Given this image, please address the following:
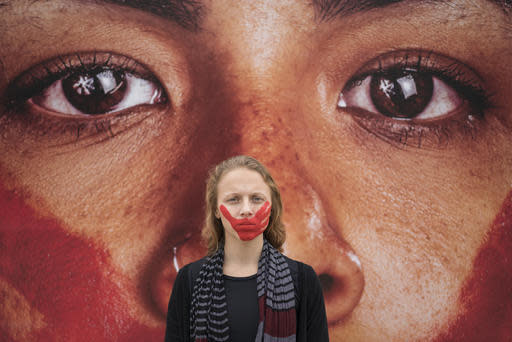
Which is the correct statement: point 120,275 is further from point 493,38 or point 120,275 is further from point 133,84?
point 493,38

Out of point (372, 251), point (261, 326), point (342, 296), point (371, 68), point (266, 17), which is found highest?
Answer: point (266, 17)

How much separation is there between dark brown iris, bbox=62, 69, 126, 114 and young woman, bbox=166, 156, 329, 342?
0.69m

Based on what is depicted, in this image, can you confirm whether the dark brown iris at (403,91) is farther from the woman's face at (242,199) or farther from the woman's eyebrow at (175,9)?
the woman's face at (242,199)

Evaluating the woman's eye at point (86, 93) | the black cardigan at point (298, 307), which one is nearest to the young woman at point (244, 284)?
the black cardigan at point (298, 307)

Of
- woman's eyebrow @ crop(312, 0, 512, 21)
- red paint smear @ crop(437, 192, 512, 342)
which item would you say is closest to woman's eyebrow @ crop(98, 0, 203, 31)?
woman's eyebrow @ crop(312, 0, 512, 21)

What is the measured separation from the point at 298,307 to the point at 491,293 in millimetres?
906

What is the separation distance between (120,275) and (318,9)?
1.08 metres

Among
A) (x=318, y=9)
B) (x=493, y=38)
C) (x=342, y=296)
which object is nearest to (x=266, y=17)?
(x=318, y=9)

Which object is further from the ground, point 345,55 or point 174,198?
point 345,55

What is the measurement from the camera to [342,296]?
1.30m

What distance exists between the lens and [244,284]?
2.57ft

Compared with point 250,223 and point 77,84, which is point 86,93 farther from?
point 250,223

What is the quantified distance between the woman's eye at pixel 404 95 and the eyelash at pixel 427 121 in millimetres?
12

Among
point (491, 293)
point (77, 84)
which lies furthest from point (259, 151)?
point (491, 293)
